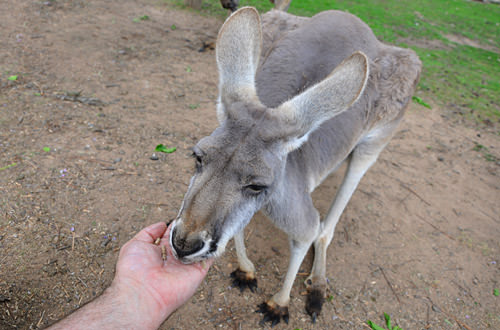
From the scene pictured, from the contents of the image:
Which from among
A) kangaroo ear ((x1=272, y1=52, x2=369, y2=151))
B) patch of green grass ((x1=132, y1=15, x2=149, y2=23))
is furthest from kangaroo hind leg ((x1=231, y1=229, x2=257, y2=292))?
patch of green grass ((x1=132, y1=15, x2=149, y2=23))

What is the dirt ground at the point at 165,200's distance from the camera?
2.31 meters

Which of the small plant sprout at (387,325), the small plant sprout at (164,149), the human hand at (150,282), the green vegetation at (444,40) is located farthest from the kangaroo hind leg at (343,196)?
the green vegetation at (444,40)

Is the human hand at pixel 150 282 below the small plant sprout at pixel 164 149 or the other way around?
the other way around

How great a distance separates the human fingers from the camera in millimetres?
1843

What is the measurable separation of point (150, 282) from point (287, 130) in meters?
1.05

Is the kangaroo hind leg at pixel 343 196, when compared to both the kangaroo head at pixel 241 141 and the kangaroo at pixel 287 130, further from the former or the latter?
the kangaroo head at pixel 241 141

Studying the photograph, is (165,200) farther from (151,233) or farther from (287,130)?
(287,130)

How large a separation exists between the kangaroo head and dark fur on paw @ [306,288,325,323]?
128 cm

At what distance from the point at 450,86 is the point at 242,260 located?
6.07 m

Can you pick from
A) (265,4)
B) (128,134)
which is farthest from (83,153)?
(265,4)

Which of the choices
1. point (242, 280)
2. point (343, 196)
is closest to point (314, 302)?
point (242, 280)

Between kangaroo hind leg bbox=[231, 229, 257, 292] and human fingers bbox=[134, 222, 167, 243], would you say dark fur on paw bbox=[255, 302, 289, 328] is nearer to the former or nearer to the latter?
kangaroo hind leg bbox=[231, 229, 257, 292]

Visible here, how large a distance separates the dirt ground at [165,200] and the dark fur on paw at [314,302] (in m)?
0.06

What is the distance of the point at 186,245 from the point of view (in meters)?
1.34
